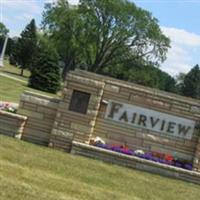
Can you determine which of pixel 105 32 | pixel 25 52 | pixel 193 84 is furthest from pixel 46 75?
pixel 193 84

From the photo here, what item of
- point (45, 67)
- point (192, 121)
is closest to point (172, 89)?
point (45, 67)

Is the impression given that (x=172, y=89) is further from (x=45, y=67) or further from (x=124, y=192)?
(x=124, y=192)

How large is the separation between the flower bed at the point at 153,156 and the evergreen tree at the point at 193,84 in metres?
68.2

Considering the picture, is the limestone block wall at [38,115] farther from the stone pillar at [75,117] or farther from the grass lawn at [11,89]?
Answer: the grass lawn at [11,89]

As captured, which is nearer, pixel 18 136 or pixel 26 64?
pixel 18 136

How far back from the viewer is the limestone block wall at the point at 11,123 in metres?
11.5

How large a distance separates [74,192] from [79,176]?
125 cm

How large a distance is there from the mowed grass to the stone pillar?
1.82 ft

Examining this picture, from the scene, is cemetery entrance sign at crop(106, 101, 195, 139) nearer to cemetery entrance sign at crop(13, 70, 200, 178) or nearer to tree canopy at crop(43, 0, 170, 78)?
cemetery entrance sign at crop(13, 70, 200, 178)

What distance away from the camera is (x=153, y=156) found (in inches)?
456

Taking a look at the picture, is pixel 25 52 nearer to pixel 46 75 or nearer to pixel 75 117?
pixel 46 75

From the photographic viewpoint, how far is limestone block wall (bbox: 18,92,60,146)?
38.4 ft

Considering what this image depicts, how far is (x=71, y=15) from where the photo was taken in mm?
62719

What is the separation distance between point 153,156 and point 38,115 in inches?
101
